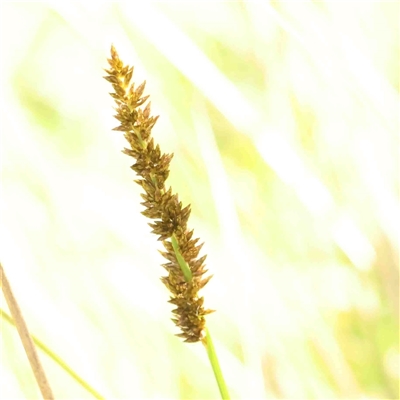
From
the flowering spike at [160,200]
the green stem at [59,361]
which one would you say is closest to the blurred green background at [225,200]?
the green stem at [59,361]

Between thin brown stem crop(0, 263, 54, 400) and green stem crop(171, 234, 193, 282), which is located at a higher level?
green stem crop(171, 234, 193, 282)

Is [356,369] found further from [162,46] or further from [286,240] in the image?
[162,46]

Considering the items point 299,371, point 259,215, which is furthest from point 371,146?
point 299,371

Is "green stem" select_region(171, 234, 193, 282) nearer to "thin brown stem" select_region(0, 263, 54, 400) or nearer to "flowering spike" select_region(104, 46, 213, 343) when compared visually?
"flowering spike" select_region(104, 46, 213, 343)

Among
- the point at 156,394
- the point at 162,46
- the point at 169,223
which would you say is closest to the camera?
the point at 169,223

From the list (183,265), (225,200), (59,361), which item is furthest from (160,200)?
(225,200)

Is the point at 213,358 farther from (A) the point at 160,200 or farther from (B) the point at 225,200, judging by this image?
(B) the point at 225,200

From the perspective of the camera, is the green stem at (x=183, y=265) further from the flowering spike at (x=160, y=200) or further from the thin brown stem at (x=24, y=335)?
the thin brown stem at (x=24, y=335)

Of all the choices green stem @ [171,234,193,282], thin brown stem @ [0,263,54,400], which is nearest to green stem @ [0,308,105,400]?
thin brown stem @ [0,263,54,400]

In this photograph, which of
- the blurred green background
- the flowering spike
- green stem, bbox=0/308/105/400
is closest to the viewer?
the flowering spike
